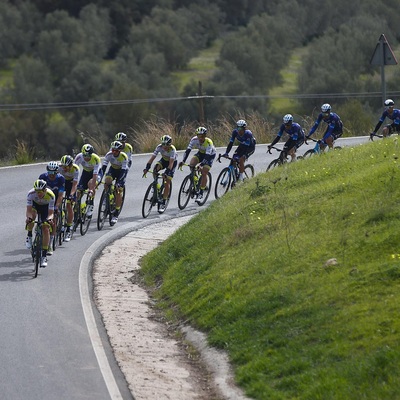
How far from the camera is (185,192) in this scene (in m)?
24.0

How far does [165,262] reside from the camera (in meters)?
16.7

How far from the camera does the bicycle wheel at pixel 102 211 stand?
21.3 metres

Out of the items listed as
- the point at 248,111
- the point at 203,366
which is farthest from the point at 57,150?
the point at 203,366

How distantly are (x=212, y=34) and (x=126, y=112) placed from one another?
3418 centimetres

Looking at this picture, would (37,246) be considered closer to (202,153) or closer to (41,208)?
(41,208)

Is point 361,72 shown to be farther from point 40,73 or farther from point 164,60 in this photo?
point 40,73

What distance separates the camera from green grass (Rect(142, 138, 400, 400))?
390 inches

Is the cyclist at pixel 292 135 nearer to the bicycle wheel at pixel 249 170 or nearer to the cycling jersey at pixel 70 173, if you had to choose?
the bicycle wheel at pixel 249 170

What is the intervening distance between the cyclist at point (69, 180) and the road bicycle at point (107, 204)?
1.23m

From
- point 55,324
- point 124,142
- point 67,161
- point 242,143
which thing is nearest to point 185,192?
point 242,143

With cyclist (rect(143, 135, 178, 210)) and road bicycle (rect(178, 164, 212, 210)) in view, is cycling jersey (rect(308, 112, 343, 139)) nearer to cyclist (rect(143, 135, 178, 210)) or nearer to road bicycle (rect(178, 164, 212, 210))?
road bicycle (rect(178, 164, 212, 210))

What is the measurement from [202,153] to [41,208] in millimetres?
6848

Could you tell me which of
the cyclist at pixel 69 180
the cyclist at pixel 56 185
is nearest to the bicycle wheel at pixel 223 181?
the cyclist at pixel 69 180

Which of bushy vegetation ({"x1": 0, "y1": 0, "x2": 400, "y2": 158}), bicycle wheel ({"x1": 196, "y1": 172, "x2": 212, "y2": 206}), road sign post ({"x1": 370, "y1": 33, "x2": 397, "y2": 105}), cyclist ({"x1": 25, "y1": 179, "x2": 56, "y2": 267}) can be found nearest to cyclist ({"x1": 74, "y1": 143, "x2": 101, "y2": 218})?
cyclist ({"x1": 25, "y1": 179, "x2": 56, "y2": 267})
